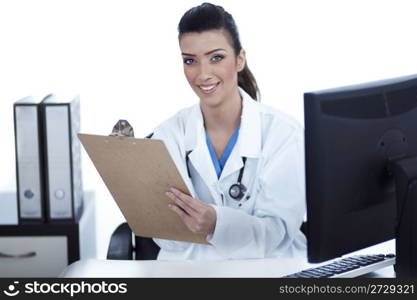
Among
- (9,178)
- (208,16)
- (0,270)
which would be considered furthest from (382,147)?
(9,178)

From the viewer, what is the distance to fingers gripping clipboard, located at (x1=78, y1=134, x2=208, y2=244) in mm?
2006

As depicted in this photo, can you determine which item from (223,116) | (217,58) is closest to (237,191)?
(223,116)

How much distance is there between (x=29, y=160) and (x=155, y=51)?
2.67 ft

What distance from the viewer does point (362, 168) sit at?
172cm

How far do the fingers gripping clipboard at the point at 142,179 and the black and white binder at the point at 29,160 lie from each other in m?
0.86

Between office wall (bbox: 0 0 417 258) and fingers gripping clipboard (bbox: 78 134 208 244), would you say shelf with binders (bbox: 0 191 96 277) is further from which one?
fingers gripping clipboard (bbox: 78 134 208 244)

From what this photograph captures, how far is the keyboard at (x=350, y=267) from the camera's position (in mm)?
1859

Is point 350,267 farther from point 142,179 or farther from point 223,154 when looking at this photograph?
point 223,154

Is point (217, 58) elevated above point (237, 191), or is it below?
above

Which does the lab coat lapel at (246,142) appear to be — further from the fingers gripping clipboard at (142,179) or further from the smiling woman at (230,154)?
the fingers gripping clipboard at (142,179)

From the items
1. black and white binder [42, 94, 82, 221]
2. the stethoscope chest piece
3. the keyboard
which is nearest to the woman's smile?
the stethoscope chest piece

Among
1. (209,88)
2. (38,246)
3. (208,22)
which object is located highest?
(208,22)

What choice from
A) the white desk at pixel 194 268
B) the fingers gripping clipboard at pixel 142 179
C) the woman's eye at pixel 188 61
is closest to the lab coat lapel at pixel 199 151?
the woman's eye at pixel 188 61

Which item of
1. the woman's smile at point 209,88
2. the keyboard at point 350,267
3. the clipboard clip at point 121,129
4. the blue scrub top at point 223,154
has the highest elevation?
the woman's smile at point 209,88
